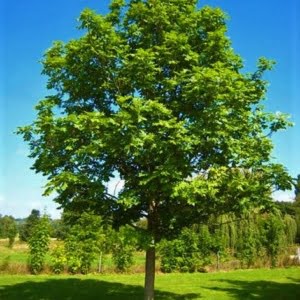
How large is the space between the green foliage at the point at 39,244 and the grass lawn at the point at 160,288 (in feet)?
10.2

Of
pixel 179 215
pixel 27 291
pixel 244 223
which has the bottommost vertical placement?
pixel 27 291

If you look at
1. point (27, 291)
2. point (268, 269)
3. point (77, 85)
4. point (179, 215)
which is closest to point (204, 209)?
point (179, 215)

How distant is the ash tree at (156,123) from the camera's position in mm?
9578

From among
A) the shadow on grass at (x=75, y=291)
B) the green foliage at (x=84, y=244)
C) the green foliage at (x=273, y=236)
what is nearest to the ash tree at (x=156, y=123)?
the shadow on grass at (x=75, y=291)

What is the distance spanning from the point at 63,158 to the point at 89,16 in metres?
3.33

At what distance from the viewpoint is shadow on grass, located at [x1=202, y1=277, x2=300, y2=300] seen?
15891mm

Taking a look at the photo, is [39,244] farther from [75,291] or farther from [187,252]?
[187,252]

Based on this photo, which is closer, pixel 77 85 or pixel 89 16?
pixel 89 16

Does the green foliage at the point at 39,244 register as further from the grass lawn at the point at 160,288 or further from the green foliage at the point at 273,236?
the green foliage at the point at 273,236

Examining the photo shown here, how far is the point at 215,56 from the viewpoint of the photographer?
11.1 metres

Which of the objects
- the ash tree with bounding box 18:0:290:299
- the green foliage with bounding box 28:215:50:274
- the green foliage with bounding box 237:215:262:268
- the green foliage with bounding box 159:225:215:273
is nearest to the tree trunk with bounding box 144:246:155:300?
the ash tree with bounding box 18:0:290:299

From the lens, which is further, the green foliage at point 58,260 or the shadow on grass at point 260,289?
the green foliage at point 58,260

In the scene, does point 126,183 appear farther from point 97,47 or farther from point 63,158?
point 97,47

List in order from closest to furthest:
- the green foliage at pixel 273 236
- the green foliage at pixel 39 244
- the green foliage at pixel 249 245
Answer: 1. the green foliage at pixel 39 244
2. the green foliage at pixel 249 245
3. the green foliage at pixel 273 236
